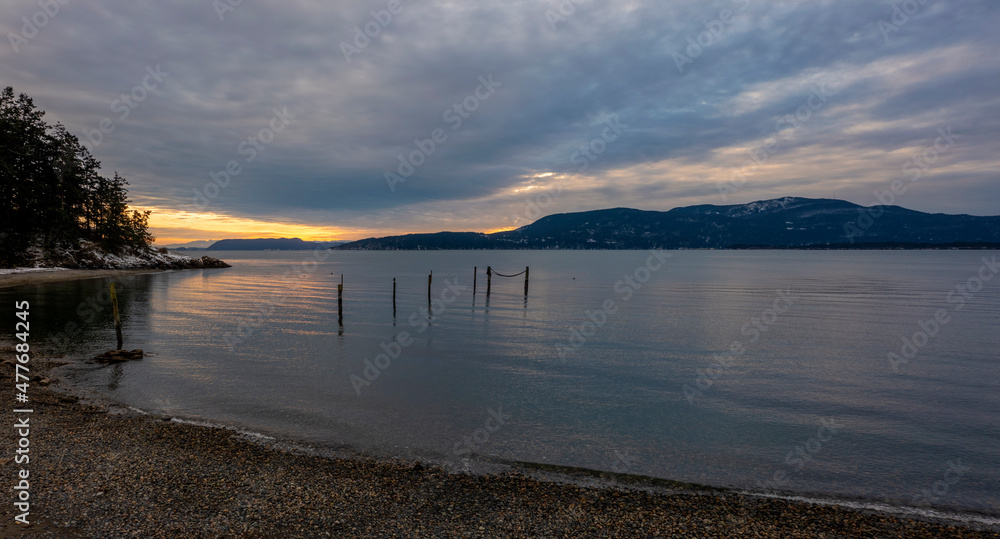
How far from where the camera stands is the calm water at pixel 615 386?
12.0 meters

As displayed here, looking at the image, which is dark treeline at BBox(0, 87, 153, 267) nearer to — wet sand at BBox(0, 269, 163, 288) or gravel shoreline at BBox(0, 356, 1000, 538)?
wet sand at BBox(0, 269, 163, 288)

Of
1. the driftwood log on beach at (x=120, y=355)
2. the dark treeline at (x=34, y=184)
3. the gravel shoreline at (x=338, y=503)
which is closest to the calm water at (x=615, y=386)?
the driftwood log on beach at (x=120, y=355)

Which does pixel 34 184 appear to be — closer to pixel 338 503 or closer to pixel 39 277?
pixel 39 277

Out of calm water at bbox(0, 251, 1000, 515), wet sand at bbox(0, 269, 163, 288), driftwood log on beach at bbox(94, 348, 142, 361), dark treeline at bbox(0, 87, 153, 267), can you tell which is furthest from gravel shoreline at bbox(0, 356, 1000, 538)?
dark treeline at bbox(0, 87, 153, 267)

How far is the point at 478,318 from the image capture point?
36875mm

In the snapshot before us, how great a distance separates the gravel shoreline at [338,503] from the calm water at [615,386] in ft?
4.95

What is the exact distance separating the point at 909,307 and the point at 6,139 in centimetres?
9635

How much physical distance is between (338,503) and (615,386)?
485 inches

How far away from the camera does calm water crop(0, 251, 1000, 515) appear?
1198 centimetres

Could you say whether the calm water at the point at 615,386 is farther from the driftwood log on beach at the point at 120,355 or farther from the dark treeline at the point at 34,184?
the dark treeline at the point at 34,184

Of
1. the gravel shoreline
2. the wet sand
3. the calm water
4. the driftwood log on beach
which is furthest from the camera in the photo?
the wet sand

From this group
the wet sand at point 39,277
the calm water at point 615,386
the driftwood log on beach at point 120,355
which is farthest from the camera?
the wet sand at point 39,277

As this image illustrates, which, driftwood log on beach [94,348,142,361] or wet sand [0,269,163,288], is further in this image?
wet sand [0,269,163,288]

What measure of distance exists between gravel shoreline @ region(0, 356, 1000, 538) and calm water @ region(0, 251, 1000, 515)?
59.4 inches
